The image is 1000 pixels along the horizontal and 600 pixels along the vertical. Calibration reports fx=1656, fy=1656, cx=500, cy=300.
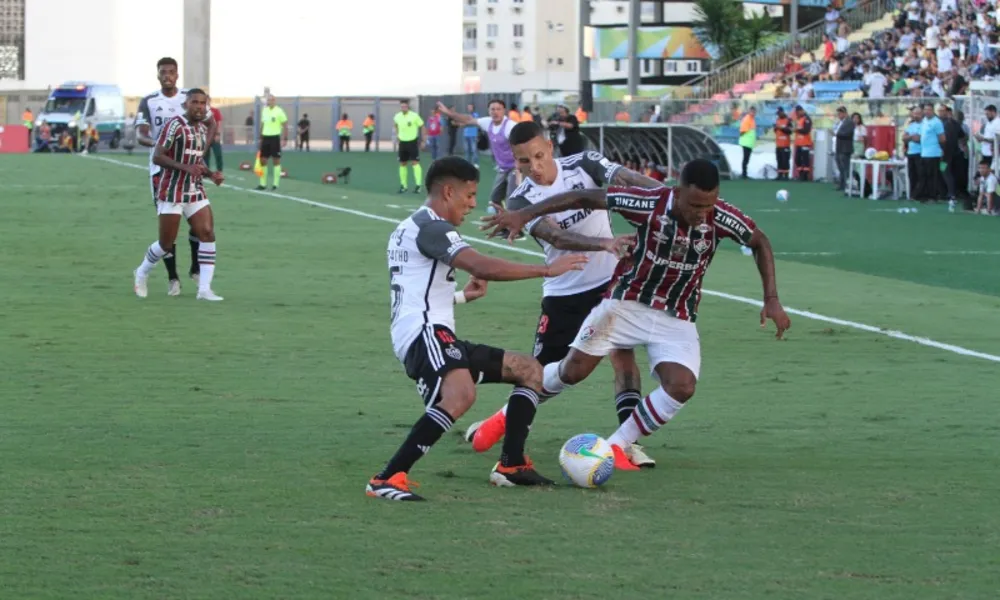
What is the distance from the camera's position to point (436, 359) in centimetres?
752

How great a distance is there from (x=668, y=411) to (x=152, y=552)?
2846 millimetres

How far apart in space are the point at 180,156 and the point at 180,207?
1.59ft

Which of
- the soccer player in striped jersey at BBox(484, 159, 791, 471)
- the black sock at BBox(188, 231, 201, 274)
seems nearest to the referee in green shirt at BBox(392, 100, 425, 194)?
the black sock at BBox(188, 231, 201, 274)

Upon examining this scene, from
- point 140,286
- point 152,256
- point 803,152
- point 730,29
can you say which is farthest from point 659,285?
point 730,29

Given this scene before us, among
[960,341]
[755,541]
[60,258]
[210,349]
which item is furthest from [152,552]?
[60,258]

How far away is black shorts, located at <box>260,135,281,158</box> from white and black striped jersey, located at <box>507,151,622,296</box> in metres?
27.3

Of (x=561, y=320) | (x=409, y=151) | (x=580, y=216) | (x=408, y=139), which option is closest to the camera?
(x=580, y=216)

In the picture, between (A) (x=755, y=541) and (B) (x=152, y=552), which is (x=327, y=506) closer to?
(B) (x=152, y=552)

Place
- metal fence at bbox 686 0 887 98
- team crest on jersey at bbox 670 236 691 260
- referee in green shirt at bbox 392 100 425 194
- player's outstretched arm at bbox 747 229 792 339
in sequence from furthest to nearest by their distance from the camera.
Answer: metal fence at bbox 686 0 887 98
referee in green shirt at bbox 392 100 425 194
player's outstretched arm at bbox 747 229 792 339
team crest on jersey at bbox 670 236 691 260

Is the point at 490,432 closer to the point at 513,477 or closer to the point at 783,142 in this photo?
the point at 513,477

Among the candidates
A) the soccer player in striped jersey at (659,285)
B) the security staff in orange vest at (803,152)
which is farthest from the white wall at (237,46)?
the soccer player in striped jersey at (659,285)

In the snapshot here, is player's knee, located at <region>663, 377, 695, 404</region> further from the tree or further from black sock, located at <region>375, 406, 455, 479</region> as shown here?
the tree

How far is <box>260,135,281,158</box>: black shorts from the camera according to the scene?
1412 inches

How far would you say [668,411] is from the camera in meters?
8.21
